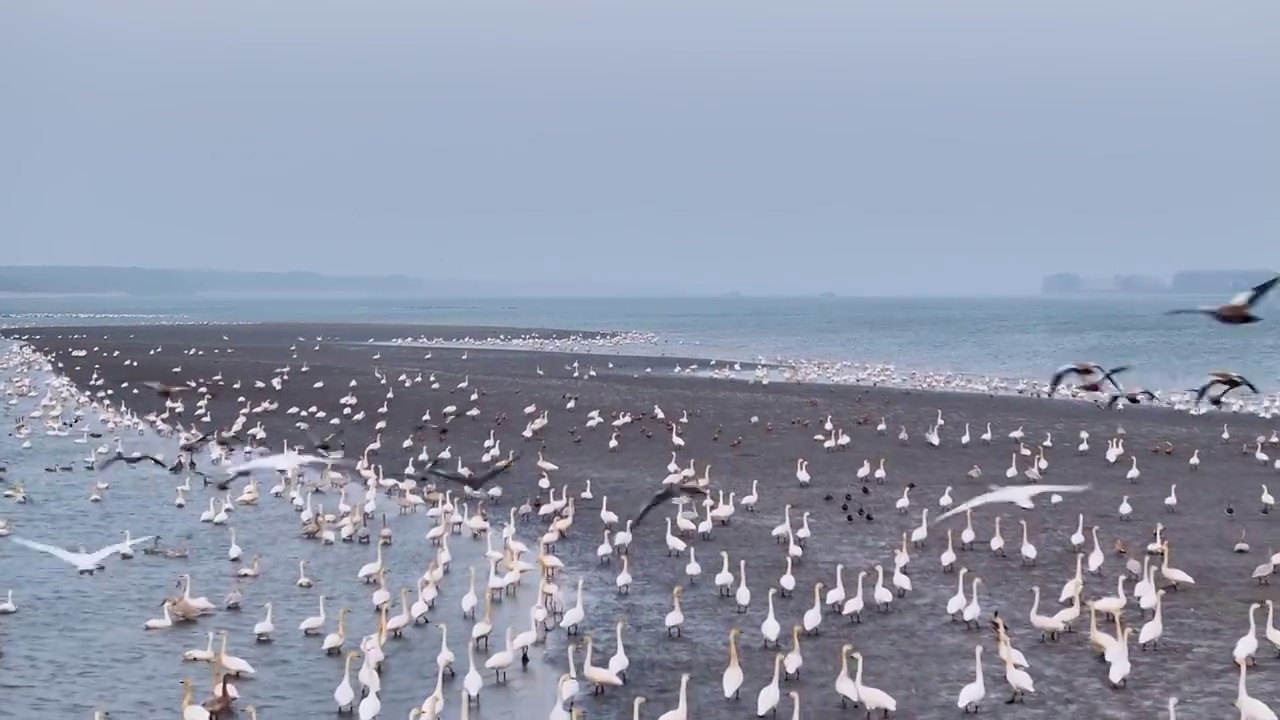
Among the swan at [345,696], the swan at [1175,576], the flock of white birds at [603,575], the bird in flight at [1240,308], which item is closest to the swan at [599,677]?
the flock of white birds at [603,575]

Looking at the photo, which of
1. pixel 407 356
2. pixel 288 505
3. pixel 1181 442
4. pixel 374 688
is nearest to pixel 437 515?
pixel 288 505

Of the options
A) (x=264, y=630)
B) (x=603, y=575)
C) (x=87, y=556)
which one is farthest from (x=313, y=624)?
(x=603, y=575)

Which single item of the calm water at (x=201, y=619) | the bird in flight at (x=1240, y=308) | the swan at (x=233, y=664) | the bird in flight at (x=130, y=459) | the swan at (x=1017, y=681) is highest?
the bird in flight at (x=1240, y=308)

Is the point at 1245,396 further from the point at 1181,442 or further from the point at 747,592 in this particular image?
the point at 747,592

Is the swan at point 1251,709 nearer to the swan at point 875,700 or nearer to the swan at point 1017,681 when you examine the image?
the swan at point 1017,681

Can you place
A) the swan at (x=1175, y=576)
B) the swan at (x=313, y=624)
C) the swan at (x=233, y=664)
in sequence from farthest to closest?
1. the swan at (x=1175, y=576)
2. the swan at (x=313, y=624)
3. the swan at (x=233, y=664)

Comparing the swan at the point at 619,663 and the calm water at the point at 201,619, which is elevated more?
the swan at the point at 619,663

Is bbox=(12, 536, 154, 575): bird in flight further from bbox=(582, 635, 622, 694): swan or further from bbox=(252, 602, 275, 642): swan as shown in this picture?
bbox=(582, 635, 622, 694): swan

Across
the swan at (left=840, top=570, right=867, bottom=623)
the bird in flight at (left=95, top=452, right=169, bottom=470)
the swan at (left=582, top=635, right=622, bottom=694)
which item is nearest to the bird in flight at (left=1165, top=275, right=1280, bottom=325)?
the swan at (left=840, top=570, right=867, bottom=623)
